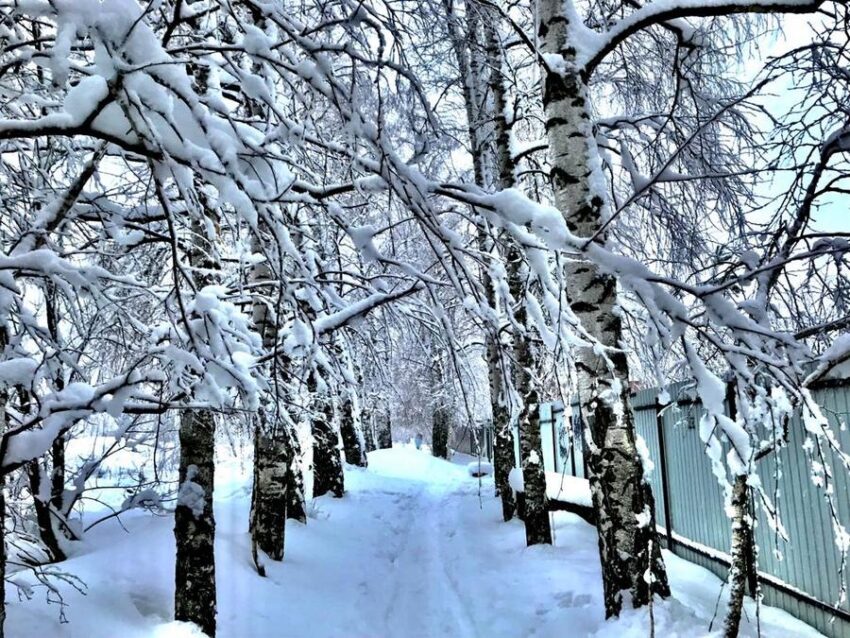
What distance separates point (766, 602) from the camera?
5.42 meters

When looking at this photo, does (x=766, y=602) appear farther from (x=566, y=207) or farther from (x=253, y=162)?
(x=253, y=162)

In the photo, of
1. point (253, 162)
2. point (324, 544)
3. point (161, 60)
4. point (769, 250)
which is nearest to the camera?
point (161, 60)

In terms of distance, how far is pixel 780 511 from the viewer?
5.19m

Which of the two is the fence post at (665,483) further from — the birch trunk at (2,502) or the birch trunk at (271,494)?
the birch trunk at (2,502)

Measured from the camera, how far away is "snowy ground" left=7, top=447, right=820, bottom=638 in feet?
13.1

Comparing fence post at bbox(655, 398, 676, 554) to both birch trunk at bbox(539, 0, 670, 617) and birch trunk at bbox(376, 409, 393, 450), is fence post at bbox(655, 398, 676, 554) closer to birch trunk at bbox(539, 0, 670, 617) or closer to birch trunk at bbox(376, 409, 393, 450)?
birch trunk at bbox(539, 0, 670, 617)

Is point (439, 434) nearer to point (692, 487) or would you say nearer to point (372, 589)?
point (372, 589)

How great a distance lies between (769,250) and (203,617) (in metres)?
4.64

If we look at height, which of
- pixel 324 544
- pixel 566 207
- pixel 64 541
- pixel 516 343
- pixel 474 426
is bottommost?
pixel 324 544

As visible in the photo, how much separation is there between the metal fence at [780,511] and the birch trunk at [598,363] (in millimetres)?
333

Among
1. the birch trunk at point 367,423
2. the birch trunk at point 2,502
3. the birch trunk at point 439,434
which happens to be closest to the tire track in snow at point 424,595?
the birch trunk at point 367,423

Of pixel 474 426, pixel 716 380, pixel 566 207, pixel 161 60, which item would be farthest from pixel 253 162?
pixel 566 207

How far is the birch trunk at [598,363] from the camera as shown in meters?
3.88

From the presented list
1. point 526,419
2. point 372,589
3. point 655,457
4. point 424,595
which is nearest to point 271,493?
point 372,589
